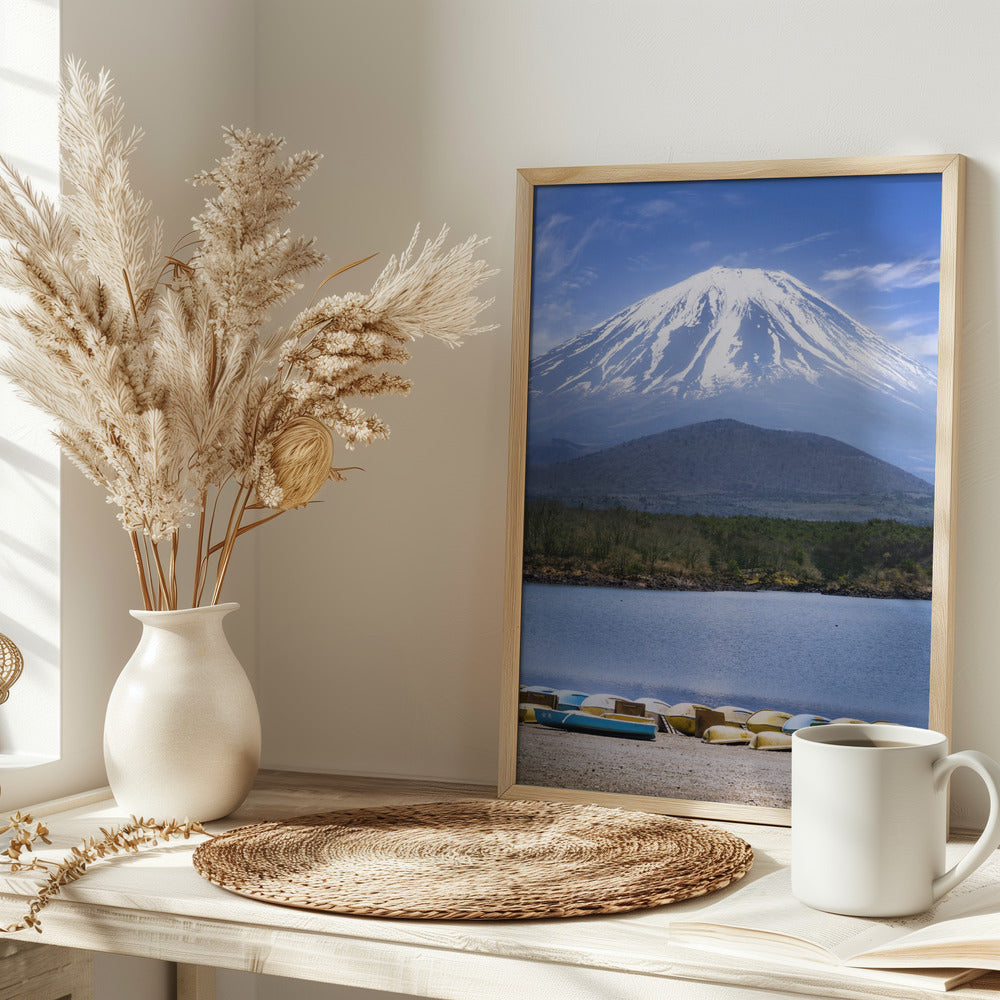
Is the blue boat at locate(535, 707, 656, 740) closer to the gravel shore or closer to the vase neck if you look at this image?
the gravel shore

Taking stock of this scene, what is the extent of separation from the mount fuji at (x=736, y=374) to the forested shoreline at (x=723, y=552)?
0.26ft

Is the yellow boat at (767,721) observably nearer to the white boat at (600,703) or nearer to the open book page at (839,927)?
the white boat at (600,703)

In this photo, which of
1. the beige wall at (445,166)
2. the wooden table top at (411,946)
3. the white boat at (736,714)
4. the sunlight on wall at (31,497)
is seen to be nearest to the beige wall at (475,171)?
the beige wall at (445,166)

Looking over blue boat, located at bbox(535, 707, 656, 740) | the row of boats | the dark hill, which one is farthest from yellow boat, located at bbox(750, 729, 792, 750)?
the dark hill

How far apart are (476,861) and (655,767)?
31cm

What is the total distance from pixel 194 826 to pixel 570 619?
0.45 metres

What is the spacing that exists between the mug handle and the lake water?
0.33 metres

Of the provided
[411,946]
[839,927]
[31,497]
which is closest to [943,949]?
[839,927]

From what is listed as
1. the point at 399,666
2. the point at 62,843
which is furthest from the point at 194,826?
the point at 399,666

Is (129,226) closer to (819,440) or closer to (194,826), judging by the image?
(194,826)

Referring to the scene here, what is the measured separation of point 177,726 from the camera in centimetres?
94

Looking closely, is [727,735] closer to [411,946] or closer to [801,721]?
[801,721]

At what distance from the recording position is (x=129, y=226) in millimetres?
941

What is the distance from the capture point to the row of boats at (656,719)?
3.57ft
